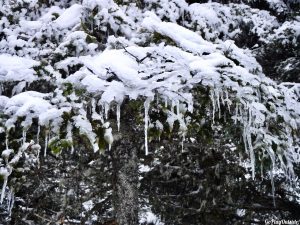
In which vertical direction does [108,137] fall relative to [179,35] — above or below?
below

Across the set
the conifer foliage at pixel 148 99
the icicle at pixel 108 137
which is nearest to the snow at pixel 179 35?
the conifer foliage at pixel 148 99

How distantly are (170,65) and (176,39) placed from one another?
514 mm

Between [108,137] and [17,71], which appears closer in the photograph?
[108,137]

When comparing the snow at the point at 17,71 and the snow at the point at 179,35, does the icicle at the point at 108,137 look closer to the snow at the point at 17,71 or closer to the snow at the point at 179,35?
the snow at the point at 17,71

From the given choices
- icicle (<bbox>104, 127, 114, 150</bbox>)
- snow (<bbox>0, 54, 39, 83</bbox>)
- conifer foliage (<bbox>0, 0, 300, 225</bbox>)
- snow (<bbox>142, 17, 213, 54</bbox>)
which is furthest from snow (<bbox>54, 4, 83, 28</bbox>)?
icicle (<bbox>104, 127, 114, 150</bbox>)

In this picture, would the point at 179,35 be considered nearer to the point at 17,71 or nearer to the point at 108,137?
the point at 108,137

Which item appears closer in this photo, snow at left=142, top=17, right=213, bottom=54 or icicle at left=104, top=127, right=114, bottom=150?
icicle at left=104, top=127, right=114, bottom=150

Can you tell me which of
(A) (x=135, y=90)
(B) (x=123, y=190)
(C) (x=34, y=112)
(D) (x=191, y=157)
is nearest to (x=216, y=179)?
(D) (x=191, y=157)

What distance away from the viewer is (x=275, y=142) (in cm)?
370

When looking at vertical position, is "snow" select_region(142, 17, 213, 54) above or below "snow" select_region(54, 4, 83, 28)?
above

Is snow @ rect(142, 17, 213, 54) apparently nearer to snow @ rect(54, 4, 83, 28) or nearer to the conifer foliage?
the conifer foliage

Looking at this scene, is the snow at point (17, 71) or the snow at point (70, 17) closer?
the snow at point (17, 71)

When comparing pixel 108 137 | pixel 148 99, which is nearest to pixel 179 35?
pixel 148 99

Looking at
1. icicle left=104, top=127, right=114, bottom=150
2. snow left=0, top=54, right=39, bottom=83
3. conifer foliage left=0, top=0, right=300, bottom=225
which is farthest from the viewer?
snow left=0, top=54, right=39, bottom=83
